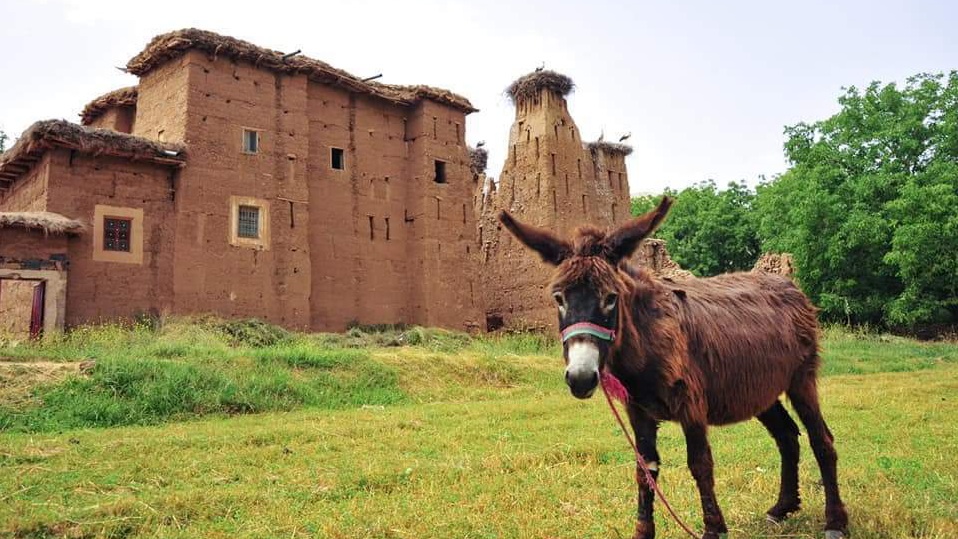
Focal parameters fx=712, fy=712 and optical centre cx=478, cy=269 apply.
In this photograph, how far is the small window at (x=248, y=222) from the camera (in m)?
20.2

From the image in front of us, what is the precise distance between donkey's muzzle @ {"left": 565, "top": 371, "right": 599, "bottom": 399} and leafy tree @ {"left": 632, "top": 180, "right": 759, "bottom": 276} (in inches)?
1759

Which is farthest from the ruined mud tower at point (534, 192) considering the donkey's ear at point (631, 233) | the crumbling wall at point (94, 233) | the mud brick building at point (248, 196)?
the donkey's ear at point (631, 233)

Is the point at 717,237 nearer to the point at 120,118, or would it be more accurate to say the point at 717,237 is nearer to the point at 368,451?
the point at 120,118

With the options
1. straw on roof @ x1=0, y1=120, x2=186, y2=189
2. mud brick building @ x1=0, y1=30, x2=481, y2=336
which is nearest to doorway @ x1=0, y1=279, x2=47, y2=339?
mud brick building @ x1=0, y1=30, x2=481, y2=336

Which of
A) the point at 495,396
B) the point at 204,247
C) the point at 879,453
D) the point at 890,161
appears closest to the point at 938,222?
the point at 890,161

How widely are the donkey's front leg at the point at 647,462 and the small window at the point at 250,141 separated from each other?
18.5m

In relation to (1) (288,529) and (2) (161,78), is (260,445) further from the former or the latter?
(2) (161,78)

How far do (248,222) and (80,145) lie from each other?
4.65 meters

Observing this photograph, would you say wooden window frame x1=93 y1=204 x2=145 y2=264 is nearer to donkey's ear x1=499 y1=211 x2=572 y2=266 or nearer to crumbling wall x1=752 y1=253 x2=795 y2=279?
donkey's ear x1=499 y1=211 x2=572 y2=266

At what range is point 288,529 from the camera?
210 inches

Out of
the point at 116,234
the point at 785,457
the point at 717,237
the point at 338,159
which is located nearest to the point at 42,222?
the point at 116,234

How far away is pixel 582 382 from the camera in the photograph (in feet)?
12.2

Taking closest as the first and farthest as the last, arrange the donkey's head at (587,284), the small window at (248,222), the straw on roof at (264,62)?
the donkey's head at (587,284) → the straw on roof at (264,62) → the small window at (248,222)

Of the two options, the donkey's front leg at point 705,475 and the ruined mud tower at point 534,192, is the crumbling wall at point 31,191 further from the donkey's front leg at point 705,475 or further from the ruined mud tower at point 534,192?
the donkey's front leg at point 705,475
